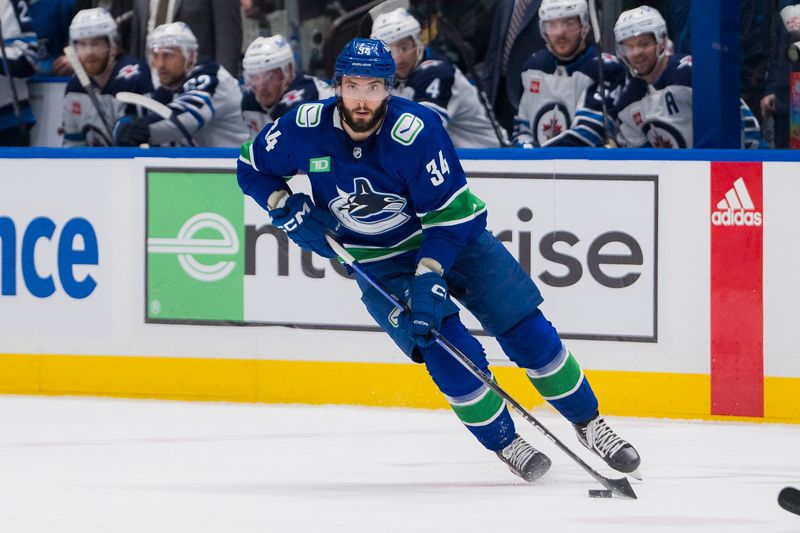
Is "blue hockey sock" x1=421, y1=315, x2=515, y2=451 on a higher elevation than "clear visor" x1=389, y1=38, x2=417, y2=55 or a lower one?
lower

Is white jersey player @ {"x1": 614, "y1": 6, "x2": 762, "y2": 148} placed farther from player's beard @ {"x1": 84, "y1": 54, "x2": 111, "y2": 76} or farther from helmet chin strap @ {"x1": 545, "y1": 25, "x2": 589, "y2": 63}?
player's beard @ {"x1": 84, "y1": 54, "x2": 111, "y2": 76}

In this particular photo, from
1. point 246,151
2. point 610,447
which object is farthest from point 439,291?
point 246,151

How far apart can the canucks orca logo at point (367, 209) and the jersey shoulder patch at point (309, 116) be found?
0.19m

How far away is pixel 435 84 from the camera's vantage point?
594 centimetres

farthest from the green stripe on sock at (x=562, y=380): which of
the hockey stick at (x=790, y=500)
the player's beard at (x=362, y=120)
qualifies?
the hockey stick at (x=790, y=500)

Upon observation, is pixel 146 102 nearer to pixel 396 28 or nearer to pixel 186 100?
pixel 186 100

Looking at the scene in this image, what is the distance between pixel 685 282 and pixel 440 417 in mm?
971

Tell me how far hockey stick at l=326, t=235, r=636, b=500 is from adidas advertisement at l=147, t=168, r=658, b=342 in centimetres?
134

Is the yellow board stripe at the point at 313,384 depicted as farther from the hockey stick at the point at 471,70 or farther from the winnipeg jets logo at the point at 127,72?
the winnipeg jets logo at the point at 127,72

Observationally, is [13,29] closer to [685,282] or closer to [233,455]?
[233,455]

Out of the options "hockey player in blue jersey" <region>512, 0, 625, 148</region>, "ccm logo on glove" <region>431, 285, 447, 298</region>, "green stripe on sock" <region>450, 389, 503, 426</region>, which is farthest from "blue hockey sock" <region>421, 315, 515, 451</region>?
"hockey player in blue jersey" <region>512, 0, 625, 148</region>

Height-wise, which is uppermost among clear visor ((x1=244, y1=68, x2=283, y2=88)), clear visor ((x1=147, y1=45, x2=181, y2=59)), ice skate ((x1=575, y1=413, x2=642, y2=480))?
clear visor ((x1=147, y1=45, x2=181, y2=59))

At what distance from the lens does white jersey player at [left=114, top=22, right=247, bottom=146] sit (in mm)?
6207

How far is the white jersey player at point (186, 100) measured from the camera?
6.21 metres
